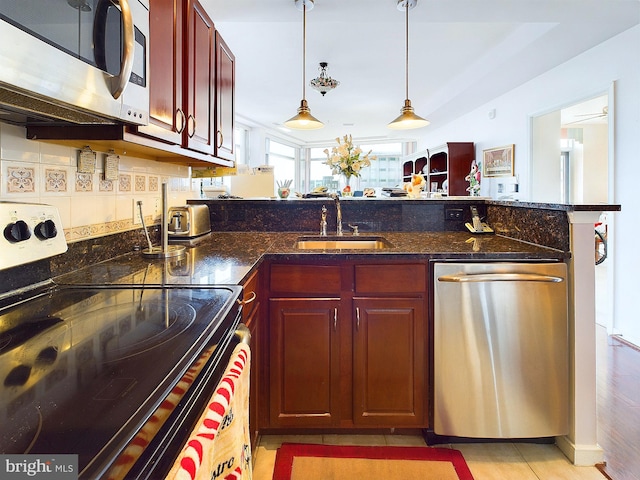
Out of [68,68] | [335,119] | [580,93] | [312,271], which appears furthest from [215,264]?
[335,119]

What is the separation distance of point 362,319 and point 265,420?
0.63 meters

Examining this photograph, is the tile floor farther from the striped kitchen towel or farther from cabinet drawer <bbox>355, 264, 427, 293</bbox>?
the striped kitchen towel

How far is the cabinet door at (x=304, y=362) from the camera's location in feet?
5.77

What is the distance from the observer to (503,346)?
1.70 m

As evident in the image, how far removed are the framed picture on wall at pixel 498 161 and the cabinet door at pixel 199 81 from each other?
4.12m

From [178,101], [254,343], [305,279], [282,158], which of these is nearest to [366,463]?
[254,343]

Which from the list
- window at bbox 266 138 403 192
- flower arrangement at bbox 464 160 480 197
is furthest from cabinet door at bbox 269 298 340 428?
window at bbox 266 138 403 192

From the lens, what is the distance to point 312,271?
5.74 ft

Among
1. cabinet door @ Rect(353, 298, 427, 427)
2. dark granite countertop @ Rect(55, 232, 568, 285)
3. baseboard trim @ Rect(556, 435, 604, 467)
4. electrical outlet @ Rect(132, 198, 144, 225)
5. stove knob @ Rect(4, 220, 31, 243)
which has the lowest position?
baseboard trim @ Rect(556, 435, 604, 467)

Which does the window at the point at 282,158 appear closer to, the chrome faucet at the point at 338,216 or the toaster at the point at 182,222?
the chrome faucet at the point at 338,216

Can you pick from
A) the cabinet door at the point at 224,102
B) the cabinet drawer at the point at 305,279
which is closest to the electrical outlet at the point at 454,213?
the cabinet drawer at the point at 305,279

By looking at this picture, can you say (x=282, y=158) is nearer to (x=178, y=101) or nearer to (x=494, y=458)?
(x=178, y=101)

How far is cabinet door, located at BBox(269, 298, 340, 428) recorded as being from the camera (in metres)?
1.76

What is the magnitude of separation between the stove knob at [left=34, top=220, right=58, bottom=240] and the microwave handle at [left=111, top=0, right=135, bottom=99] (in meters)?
0.45
